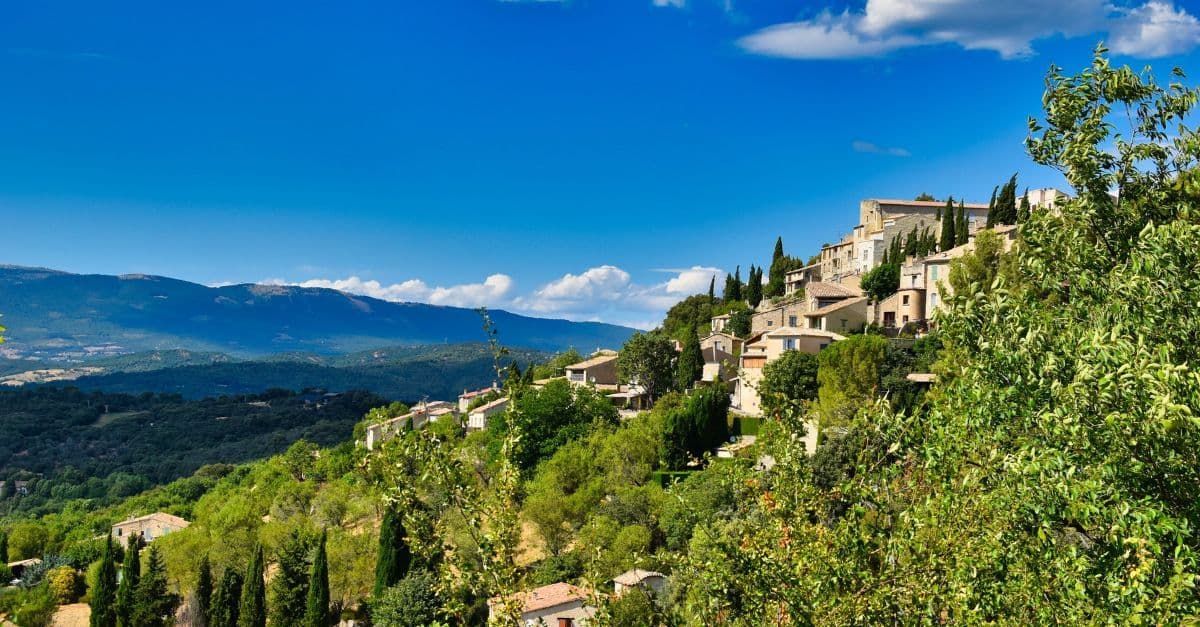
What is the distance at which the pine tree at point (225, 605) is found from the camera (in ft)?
129

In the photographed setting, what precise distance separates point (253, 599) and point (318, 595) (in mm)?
3786

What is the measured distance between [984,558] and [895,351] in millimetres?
37207

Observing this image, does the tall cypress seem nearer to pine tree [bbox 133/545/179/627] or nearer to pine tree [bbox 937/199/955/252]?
pine tree [bbox 937/199/955/252]

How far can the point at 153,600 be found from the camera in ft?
138

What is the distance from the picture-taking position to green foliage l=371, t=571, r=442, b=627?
3188cm

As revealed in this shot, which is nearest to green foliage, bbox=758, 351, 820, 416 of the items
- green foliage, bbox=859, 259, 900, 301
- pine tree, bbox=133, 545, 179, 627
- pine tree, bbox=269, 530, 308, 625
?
green foliage, bbox=859, 259, 900, 301

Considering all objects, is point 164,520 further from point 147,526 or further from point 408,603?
point 408,603

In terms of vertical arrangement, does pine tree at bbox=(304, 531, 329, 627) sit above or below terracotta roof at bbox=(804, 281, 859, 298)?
below

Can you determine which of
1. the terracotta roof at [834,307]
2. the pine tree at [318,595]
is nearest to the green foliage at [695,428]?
the terracotta roof at [834,307]

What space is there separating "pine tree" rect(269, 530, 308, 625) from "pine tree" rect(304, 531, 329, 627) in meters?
1.40

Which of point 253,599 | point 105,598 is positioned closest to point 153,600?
point 105,598

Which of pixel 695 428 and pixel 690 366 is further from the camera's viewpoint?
pixel 690 366

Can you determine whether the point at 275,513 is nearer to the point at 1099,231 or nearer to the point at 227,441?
the point at 1099,231

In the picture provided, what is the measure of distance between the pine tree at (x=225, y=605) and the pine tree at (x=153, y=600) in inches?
163
